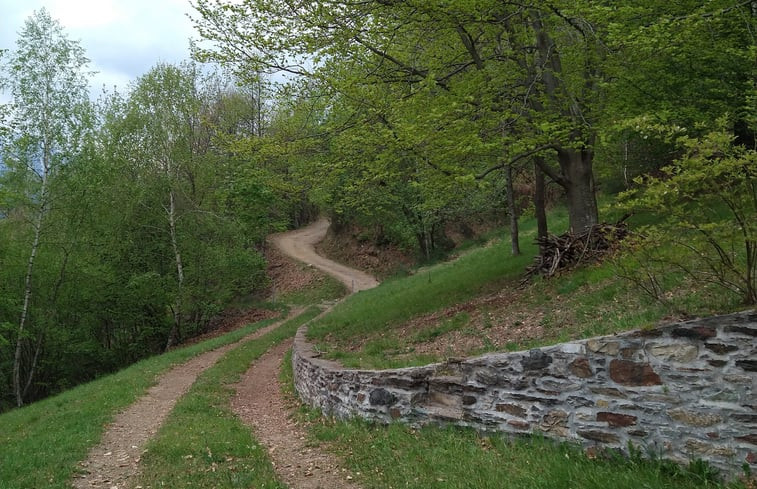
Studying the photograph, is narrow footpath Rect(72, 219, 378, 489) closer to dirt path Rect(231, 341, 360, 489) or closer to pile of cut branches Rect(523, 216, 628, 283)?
dirt path Rect(231, 341, 360, 489)

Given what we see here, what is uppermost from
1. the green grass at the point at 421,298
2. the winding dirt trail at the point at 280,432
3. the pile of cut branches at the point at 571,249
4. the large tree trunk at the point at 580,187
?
the large tree trunk at the point at 580,187

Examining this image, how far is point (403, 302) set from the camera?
13.8m

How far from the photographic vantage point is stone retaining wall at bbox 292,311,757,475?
11.6ft

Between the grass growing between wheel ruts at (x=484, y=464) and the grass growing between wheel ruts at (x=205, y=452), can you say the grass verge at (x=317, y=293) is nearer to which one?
the grass growing between wheel ruts at (x=205, y=452)

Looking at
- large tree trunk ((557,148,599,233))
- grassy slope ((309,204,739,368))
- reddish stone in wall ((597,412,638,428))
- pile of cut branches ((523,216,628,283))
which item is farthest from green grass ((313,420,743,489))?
large tree trunk ((557,148,599,233))

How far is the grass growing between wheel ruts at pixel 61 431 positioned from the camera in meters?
6.31

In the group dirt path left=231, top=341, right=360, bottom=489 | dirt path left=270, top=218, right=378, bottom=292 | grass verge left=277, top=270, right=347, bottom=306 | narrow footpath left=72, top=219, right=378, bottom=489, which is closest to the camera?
dirt path left=231, top=341, right=360, bottom=489

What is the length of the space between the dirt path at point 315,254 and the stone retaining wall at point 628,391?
2011cm

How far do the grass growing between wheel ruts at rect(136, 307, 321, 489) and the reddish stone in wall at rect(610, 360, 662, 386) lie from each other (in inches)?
142

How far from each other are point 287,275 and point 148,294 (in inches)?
430

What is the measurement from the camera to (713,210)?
13.3ft

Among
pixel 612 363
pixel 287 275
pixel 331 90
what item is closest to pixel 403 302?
pixel 331 90

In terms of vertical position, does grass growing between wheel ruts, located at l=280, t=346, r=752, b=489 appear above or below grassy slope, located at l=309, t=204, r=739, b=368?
below

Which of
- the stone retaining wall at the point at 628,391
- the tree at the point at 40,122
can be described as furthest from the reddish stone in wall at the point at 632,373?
the tree at the point at 40,122
